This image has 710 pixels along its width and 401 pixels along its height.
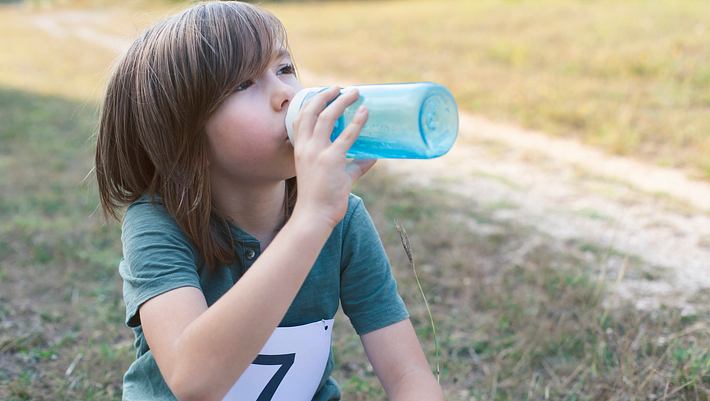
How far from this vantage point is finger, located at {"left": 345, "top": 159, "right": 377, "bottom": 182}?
1.55 m

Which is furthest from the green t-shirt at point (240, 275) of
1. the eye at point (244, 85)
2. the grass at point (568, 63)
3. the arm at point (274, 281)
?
the grass at point (568, 63)

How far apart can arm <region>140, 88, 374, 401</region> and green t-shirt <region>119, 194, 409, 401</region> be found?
0.18 m

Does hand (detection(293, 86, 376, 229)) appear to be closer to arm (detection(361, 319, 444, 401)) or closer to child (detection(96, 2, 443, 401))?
child (detection(96, 2, 443, 401))

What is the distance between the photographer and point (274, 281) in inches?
56.5

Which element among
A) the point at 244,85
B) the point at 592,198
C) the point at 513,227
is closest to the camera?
the point at 244,85

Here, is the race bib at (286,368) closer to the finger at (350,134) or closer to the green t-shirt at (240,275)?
the green t-shirt at (240,275)

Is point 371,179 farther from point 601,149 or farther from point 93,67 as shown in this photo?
point 93,67

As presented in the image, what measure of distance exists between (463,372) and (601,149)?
3377 millimetres

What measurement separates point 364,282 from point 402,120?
54 centimetres

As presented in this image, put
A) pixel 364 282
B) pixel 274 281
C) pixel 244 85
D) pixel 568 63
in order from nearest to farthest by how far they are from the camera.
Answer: pixel 274 281 → pixel 244 85 → pixel 364 282 → pixel 568 63

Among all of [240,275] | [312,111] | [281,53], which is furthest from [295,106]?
[240,275]

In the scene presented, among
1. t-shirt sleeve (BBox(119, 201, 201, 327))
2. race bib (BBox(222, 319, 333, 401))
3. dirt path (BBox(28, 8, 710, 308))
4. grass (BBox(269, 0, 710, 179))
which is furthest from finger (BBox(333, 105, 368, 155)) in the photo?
grass (BBox(269, 0, 710, 179))

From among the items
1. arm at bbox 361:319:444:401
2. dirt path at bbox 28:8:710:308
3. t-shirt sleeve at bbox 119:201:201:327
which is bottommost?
dirt path at bbox 28:8:710:308

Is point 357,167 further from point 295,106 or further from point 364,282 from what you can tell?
point 364,282
